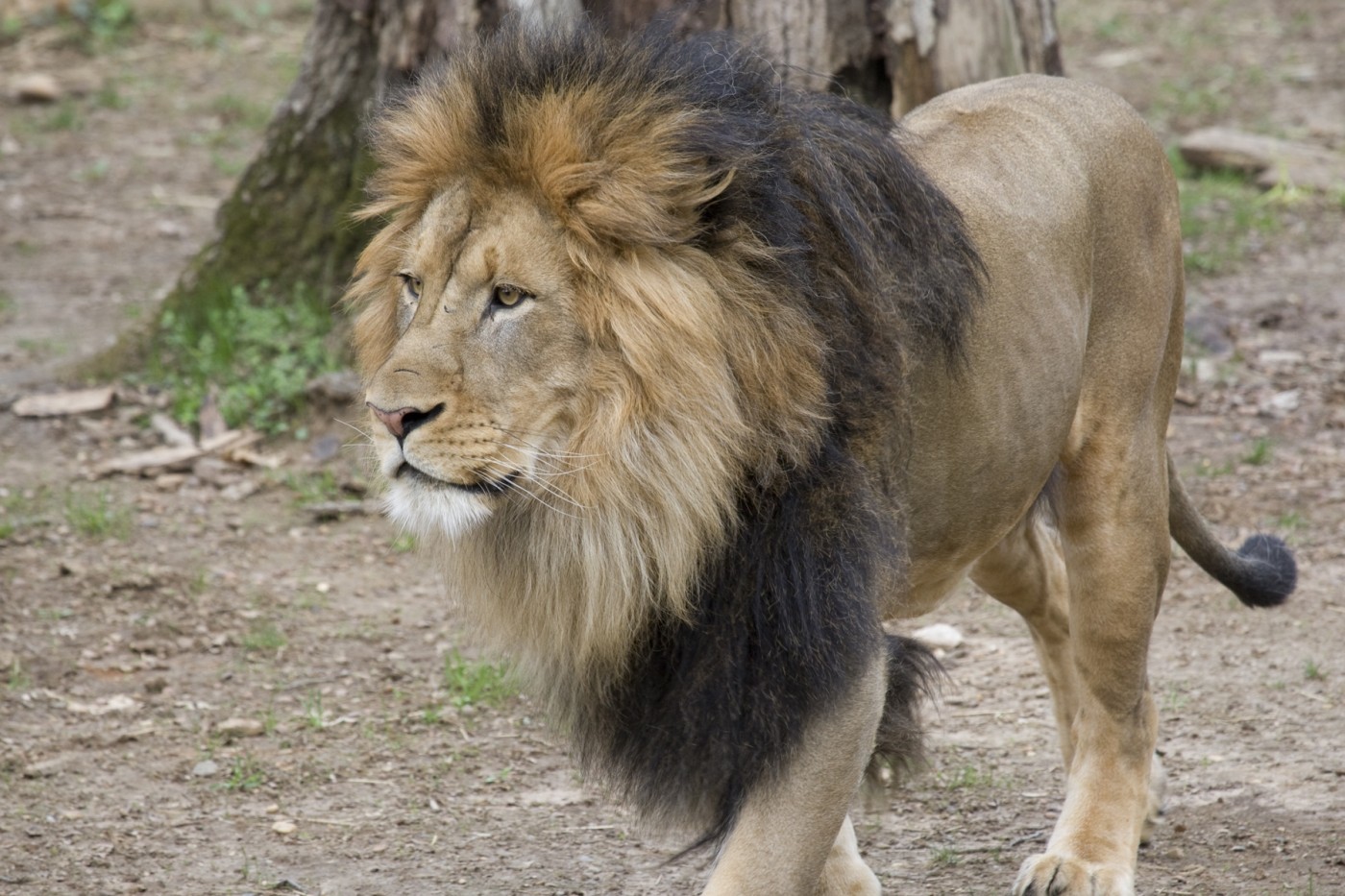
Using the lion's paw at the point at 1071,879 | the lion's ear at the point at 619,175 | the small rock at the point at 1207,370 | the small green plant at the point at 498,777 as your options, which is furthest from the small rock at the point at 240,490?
the small rock at the point at 1207,370

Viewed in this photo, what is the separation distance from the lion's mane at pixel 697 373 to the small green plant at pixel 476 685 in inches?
63.6

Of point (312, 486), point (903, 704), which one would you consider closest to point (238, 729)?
point (312, 486)

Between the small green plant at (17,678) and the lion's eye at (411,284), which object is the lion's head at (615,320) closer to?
the lion's eye at (411,284)

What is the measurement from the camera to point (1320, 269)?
755 cm

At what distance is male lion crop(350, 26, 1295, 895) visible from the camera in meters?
2.52

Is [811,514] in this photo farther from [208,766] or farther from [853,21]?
[853,21]

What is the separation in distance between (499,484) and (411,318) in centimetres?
34

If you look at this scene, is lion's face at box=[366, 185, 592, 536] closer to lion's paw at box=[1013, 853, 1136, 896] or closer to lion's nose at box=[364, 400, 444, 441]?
lion's nose at box=[364, 400, 444, 441]

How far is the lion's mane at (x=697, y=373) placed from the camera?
252 cm

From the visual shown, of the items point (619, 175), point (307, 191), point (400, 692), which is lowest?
point (400, 692)

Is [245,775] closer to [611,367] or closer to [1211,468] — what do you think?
[611,367]

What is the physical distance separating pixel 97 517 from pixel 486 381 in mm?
3292

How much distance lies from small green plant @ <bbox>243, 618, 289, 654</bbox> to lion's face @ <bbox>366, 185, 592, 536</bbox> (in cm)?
228

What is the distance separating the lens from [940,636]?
4867 mm
